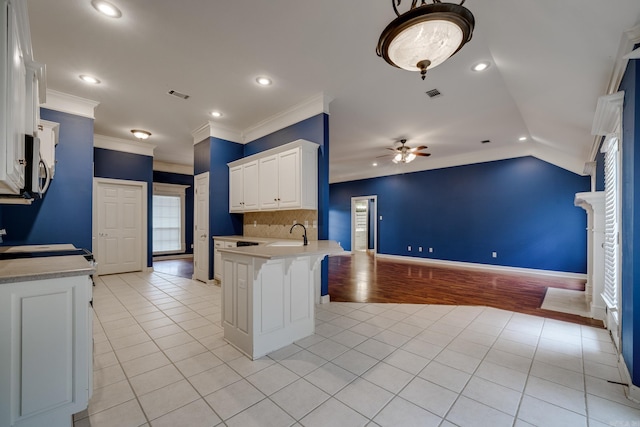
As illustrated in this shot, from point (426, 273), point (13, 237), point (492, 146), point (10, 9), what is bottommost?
point (426, 273)

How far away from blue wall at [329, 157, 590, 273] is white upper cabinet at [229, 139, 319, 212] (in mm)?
4989

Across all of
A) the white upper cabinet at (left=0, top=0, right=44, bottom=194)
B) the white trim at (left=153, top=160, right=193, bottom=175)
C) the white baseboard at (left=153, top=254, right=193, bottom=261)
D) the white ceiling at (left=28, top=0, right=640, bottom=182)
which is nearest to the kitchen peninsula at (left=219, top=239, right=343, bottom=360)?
the white upper cabinet at (left=0, top=0, right=44, bottom=194)

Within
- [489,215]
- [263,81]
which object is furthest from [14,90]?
[489,215]

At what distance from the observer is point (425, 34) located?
58.0 inches

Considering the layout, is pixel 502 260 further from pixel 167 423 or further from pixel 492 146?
pixel 167 423

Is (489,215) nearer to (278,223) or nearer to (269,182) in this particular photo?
(278,223)

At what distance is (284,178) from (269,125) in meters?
1.30

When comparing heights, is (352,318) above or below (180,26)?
below

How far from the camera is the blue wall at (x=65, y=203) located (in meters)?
3.69

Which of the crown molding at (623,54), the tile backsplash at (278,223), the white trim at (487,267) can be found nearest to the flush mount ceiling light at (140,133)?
the tile backsplash at (278,223)

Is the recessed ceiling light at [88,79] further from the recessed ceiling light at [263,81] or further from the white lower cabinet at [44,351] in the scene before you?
the white lower cabinet at [44,351]

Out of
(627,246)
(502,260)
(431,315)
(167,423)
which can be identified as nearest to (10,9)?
(167,423)

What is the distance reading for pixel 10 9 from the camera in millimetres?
1369

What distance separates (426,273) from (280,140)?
14.4 feet
